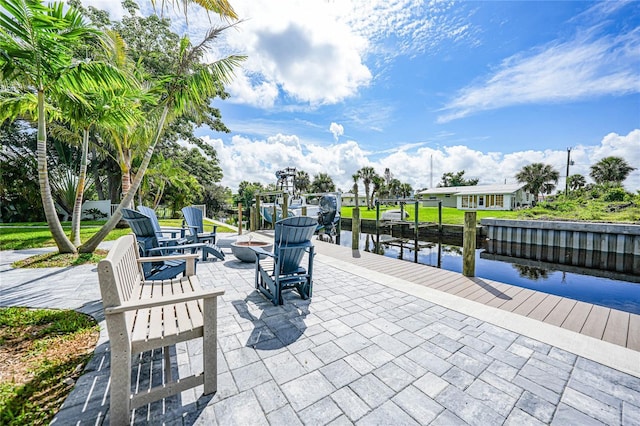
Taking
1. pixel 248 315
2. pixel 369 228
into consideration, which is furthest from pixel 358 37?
pixel 369 228

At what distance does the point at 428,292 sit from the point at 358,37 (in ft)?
21.3

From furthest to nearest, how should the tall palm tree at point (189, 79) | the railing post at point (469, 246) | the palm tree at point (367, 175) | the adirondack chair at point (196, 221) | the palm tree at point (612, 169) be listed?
the palm tree at point (367, 175) < the palm tree at point (612, 169) < the tall palm tree at point (189, 79) < the adirondack chair at point (196, 221) < the railing post at point (469, 246)

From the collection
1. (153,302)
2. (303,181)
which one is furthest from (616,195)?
(303,181)

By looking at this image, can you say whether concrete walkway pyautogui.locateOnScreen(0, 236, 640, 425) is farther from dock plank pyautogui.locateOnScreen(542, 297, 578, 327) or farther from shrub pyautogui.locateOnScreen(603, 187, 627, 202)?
shrub pyautogui.locateOnScreen(603, 187, 627, 202)

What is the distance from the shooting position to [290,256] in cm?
348

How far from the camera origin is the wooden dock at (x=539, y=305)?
9.13ft

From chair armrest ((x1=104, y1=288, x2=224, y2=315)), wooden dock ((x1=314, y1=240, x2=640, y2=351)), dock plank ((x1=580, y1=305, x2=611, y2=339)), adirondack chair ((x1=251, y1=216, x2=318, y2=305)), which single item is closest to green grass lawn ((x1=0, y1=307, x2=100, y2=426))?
chair armrest ((x1=104, y1=288, x2=224, y2=315))

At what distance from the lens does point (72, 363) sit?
2137 millimetres

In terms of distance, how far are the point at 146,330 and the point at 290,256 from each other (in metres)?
1.98

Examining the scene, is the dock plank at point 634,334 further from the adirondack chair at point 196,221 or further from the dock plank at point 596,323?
the adirondack chair at point 196,221

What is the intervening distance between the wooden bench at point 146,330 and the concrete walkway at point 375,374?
0.14 metres

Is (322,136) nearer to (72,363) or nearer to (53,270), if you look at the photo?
(53,270)

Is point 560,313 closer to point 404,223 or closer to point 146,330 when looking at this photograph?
point 146,330

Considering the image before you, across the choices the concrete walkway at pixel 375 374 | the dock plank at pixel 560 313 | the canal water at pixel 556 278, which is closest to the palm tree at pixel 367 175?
the canal water at pixel 556 278
